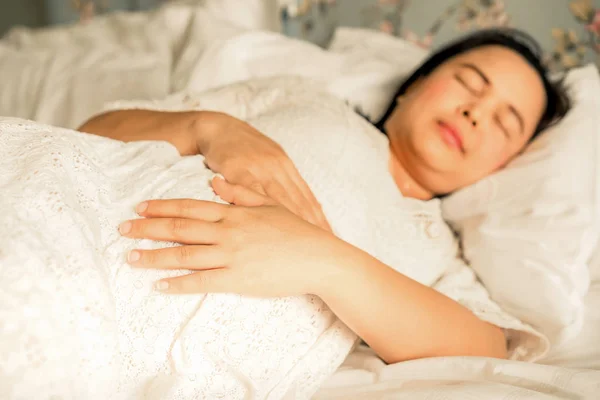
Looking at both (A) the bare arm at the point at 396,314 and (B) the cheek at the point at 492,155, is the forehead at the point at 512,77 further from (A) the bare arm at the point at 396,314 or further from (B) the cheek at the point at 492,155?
(A) the bare arm at the point at 396,314

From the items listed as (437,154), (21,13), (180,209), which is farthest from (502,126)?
(21,13)

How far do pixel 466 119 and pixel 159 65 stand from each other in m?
0.84

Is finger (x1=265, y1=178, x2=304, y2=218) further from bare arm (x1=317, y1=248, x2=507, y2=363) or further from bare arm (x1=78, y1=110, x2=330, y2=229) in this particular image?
bare arm (x1=317, y1=248, x2=507, y2=363)

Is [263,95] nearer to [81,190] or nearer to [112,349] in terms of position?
[81,190]

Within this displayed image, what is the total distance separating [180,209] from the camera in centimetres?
62

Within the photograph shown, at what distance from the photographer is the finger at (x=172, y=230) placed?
59 cm

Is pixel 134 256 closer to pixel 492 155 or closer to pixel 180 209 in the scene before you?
pixel 180 209

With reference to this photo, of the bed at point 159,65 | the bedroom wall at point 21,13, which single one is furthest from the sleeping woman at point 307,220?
the bedroom wall at point 21,13

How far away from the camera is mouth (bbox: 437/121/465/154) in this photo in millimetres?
1013

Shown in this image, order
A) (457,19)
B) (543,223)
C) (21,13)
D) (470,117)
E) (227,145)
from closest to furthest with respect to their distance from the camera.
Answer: (227,145) → (543,223) → (470,117) → (457,19) → (21,13)

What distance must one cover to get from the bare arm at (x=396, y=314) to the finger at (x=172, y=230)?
15 centimetres

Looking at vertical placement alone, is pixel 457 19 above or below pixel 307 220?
above

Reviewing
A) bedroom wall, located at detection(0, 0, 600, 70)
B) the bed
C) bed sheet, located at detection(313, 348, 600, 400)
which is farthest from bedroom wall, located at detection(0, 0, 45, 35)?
bed sheet, located at detection(313, 348, 600, 400)

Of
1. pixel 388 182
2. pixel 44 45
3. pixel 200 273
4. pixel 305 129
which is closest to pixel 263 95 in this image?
pixel 305 129
